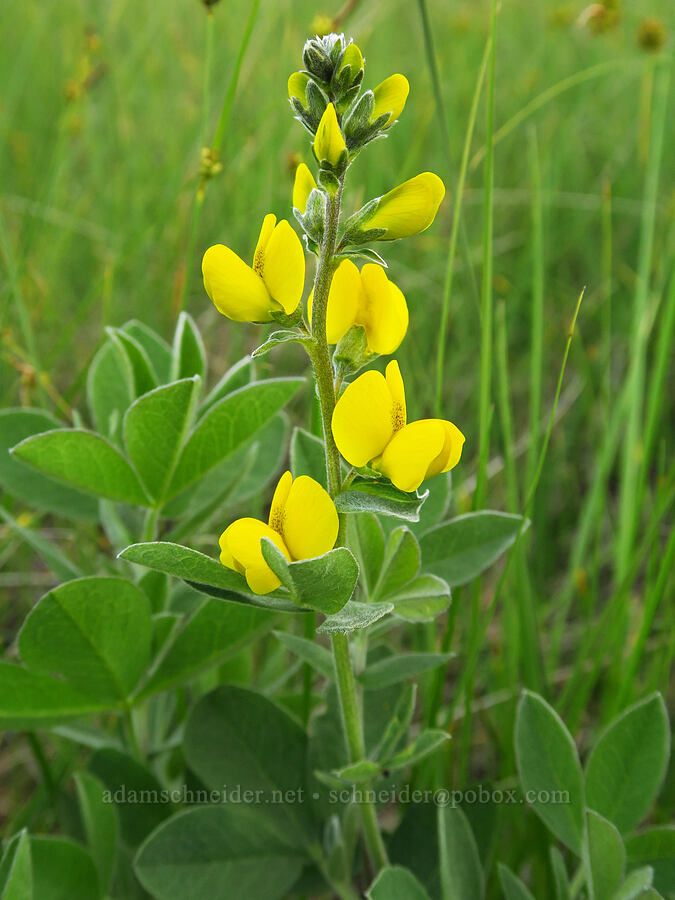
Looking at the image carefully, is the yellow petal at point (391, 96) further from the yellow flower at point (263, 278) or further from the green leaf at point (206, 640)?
the green leaf at point (206, 640)

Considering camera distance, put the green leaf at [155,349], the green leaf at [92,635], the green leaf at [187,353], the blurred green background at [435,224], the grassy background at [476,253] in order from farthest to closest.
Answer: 1. the blurred green background at [435,224]
2. the grassy background at [476,253]
3. the green leaf at [155,349]
4. the green leaf at [187,353]
5. the green leaf at [92,635]

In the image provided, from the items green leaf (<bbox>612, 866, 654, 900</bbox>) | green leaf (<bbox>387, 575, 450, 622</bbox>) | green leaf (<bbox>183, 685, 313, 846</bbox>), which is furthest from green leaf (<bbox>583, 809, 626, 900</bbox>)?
green leaf (<bbox>183, 685, 313, 846</bbox>)

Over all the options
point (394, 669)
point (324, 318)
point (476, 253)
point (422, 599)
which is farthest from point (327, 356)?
point (476, 253)

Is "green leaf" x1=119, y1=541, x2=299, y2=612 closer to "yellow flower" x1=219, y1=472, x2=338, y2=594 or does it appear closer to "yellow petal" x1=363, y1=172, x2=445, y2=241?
A: "yellow flower" x1=219, y1=472, x2=338, y2=594

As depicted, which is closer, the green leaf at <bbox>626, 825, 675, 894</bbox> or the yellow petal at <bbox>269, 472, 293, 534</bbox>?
the yellow petal at <bbox>269, 472, 293, 534</bbox>

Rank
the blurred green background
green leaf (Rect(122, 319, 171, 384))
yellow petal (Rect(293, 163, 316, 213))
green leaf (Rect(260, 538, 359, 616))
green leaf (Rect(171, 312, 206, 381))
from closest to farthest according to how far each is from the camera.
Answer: green leaf (Rect(260, 538, 359, 616)), yellow petal (Rect(293, 163, 316, 213)), green leaf (Rect(171, 312, 206, 381)), green leaf (Rect(122, 319, 171, 384)), the blurred green background

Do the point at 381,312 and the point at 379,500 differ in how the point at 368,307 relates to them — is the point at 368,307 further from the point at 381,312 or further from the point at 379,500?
the point at 379,500

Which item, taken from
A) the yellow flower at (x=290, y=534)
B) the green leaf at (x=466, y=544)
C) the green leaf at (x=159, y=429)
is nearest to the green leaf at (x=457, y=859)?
the green leaf at (x=466, y=544)
